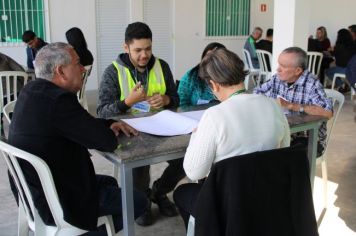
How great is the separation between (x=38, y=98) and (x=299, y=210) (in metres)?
1.06

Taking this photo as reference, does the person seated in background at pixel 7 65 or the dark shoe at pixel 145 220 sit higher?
the person seated in background at pixel 7 65

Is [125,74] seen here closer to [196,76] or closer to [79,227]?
[196,76]

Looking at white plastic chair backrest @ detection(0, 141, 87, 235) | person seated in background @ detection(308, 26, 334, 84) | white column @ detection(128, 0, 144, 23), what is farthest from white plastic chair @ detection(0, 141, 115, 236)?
person seated in background @ detection(308, 26, 334, 84)

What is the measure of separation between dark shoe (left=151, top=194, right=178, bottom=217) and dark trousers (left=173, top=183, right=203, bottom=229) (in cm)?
74

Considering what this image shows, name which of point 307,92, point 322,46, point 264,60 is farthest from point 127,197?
point 322,46

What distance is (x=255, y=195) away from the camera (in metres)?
1.46

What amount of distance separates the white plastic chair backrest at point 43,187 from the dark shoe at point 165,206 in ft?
3.41

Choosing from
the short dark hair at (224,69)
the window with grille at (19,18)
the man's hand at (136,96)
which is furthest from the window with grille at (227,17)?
the short dark hair at (224,69)

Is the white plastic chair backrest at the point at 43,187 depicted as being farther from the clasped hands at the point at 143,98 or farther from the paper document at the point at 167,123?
the clasped hands at the point at 143,98

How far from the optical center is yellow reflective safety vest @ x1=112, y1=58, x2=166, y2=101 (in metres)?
2.49

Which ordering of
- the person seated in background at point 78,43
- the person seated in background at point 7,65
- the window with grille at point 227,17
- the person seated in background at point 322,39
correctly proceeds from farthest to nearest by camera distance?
1. the window with grille at point 227,17
2. the person seated in background at point 322,39
3. the person seated in background at point 78,43
4. the person seated in background at point 7,65

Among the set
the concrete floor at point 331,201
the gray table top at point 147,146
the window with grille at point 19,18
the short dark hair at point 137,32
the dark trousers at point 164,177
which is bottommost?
the concrete floor at point 331,201

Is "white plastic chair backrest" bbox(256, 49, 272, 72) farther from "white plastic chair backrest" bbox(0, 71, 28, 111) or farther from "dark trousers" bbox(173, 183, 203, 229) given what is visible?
"dark trousers" bbox(173, 183, 203, 229)

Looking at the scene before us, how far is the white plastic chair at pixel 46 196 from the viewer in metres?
1.55
